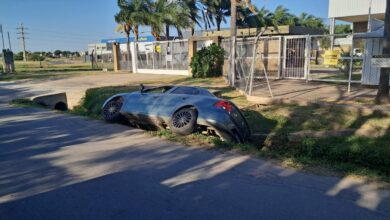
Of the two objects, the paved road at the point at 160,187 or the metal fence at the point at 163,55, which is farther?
the metal fence at the point at 163,55

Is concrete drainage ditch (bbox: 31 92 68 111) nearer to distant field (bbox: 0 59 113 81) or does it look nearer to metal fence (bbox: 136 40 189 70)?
Answer: metal fence (bbox: 136 40 189 70)

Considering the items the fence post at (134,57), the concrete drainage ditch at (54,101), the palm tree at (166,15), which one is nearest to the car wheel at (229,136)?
the concrete drainage ditch at (54,101)

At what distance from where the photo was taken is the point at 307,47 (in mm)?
15617

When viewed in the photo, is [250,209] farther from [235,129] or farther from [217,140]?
[235,129]

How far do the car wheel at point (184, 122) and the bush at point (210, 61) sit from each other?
512 inches

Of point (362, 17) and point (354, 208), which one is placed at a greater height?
point (362, 17)

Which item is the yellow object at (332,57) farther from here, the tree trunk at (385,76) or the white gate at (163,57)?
the white gate at (163,57)

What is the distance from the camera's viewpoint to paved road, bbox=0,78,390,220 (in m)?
3.62

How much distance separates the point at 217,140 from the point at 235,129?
22.8 inches

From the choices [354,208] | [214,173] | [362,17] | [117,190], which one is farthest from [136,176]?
[362,17]

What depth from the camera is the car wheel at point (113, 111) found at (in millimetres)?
8383

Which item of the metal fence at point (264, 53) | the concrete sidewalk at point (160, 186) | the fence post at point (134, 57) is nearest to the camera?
the concrete sidewalk at point (160, 186)

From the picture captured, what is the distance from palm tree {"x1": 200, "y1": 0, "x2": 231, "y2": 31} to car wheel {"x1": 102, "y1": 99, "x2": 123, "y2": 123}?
2791 centimetres

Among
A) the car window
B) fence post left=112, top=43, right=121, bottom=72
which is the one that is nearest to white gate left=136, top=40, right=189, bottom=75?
fence post left=112, top=43, right=121, bottom=72
